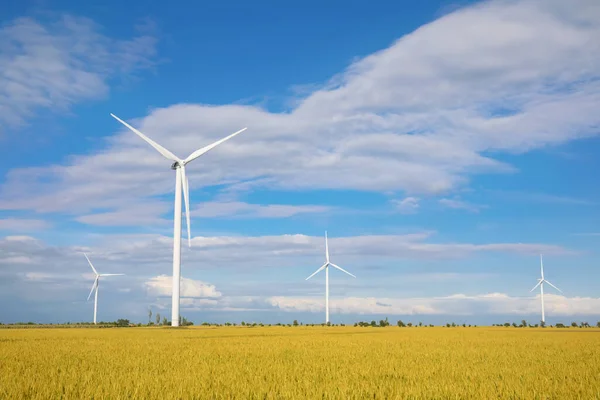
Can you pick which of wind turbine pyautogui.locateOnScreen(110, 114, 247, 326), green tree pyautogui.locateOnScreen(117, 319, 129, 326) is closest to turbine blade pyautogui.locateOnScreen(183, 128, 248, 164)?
wind turbine pyautogui.locateOnScreen(110, 114, 247, 326)

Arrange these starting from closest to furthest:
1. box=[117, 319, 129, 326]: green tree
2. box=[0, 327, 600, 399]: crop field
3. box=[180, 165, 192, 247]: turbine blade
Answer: box=[0, 327, 600, 399]: crop field → box=[180, 165, 192, 247]: turbine blade → box=[117, 319, 129, 326]: green tree

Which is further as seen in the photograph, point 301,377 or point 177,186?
point 177,186

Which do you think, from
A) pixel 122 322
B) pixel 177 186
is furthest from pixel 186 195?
pixel 122 322

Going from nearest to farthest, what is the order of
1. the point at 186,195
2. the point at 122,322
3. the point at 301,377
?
the point at 301,377 → the point at 186,195 → the point at 122,322

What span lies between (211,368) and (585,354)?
2194 cm

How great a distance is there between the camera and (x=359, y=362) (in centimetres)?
2655

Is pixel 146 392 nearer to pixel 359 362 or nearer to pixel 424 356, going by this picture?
pixel 359 362

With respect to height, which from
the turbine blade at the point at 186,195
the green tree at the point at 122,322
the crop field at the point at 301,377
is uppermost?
the turbine blade at the point at 186,195

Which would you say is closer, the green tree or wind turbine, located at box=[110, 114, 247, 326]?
wind turbine, located at box=[110, 114, 247, 326]

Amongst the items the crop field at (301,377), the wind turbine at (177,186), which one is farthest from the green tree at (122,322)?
the crop field at (301,377)

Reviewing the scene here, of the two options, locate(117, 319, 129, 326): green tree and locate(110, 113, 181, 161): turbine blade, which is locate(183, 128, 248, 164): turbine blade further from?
locate(117, 319, 129, 326): green tree

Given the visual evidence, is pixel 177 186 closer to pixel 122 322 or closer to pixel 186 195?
pixel 186 195

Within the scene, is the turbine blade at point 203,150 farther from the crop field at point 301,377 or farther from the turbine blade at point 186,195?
the crop field at point 301,377

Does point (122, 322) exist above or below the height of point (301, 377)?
above
